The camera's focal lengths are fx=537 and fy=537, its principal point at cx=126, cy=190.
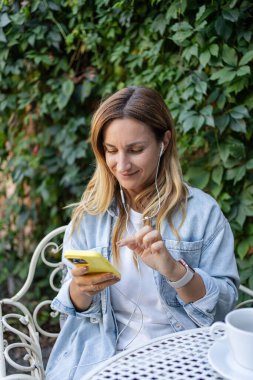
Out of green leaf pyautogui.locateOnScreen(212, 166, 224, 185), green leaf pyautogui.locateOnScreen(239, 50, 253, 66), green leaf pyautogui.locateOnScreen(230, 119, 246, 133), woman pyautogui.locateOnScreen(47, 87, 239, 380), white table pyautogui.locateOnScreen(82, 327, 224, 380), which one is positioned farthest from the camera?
green leaf pyautogui.locateOnScreen(212, 166, 224, 185)

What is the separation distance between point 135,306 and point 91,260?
392 mm

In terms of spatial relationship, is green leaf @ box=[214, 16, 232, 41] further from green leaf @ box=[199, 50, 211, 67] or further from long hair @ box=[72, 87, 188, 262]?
long hair @ box=[72, 87, 188, 262]

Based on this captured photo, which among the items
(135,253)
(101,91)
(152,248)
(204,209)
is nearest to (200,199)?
(204,209)

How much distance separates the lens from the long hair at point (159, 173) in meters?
1.64

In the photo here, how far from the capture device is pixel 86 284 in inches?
58.2

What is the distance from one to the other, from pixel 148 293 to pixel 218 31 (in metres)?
1.11

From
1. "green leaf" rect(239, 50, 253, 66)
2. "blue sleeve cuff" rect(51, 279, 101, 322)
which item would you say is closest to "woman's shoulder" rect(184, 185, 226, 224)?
"blue sleeve cuff" rect(51, 279, 101, 322)

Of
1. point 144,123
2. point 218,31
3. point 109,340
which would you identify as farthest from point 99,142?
point 218,31

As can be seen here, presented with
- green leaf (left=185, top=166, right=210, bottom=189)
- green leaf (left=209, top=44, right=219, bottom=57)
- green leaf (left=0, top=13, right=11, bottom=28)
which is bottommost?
green leaf (left=185, top=166, right=210, bottom=189)

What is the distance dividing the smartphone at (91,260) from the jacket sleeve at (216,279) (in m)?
0.27

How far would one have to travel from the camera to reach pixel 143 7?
97.1 inches

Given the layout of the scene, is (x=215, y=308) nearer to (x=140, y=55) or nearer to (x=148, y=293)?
(x=148, y=293)

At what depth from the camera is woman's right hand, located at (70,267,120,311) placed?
1426mm

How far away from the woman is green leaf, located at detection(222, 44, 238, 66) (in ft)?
1.94
